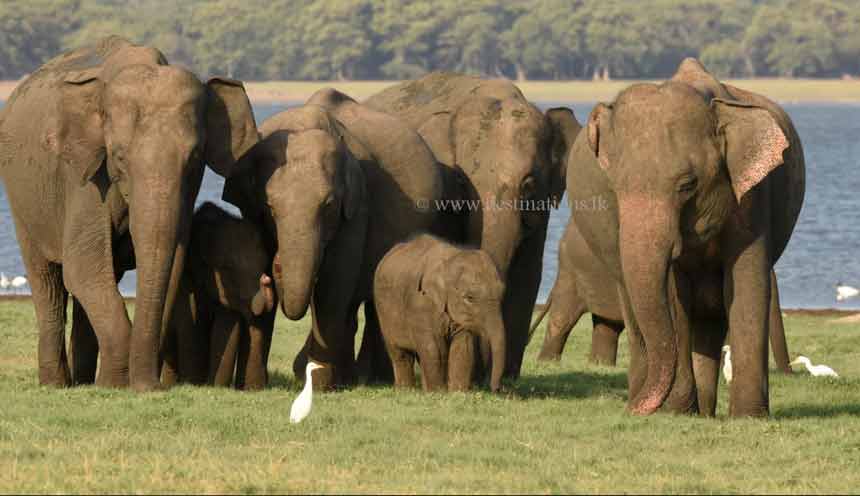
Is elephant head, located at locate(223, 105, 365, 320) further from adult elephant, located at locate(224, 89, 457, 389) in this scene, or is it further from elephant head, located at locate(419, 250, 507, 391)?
elephant head, located at locate(419, 250, 507, 391)

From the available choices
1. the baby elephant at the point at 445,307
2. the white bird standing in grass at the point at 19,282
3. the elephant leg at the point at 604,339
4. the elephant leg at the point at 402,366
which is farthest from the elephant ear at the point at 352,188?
the white bird standing in grass at the point at 19,282

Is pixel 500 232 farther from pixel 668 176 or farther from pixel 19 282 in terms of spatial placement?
pixel 19 282

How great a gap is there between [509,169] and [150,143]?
3.83 m

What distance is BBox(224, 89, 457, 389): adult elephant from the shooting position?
591 inches

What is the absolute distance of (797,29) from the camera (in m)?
163

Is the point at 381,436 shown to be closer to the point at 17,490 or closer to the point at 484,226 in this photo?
the point at 17,490

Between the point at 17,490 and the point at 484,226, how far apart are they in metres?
7.40

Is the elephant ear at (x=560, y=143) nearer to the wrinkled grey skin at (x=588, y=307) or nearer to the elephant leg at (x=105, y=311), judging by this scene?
the wrinkled grey skin at (x=588, y=307)

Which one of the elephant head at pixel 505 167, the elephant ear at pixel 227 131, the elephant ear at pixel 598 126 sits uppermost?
the elephant ear at pixel 598 126

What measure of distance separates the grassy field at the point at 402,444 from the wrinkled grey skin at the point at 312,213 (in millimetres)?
658

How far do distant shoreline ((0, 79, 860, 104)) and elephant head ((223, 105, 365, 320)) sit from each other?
12034 centimetres

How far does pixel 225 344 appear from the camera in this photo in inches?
614

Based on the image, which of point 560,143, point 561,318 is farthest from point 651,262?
point 561,318

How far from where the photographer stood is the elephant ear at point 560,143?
18141mm
